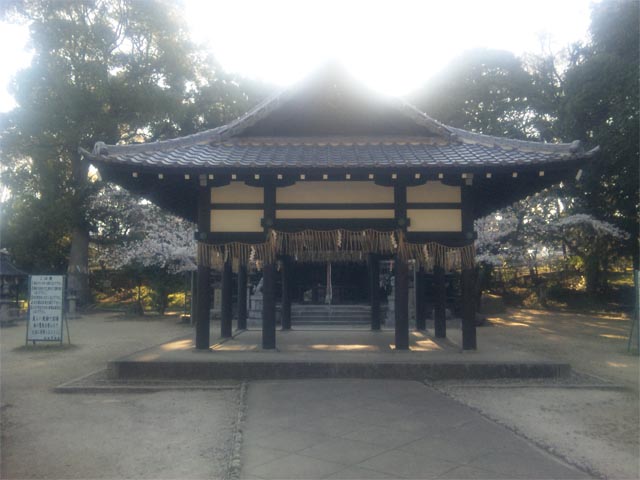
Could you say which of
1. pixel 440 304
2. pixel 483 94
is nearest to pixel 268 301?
pixel 440 304

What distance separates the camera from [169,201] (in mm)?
11211

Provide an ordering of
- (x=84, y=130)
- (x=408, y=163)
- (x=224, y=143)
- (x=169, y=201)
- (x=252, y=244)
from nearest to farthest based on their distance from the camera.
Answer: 1. (x=408, y=163)
2. (x=252, y=244)
3. (x=224, y=143)
4. (x=169, y=201)
5. (x=84, y=130)

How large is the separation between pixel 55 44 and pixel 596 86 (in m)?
26.2

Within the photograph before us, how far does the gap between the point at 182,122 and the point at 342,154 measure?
19688mm

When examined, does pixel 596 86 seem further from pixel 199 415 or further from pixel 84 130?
pixel 84 130

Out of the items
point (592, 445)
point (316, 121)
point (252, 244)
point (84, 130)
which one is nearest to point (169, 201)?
point (252, 244)

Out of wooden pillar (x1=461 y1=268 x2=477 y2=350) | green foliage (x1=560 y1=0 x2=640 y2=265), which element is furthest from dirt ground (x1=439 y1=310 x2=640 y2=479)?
green foliage (x1=560 y1=0 x2=640 y2=265)

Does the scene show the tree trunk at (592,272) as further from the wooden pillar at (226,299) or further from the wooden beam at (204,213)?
the wooden beam at (204,213)

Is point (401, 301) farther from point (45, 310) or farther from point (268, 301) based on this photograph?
point (45, 310)

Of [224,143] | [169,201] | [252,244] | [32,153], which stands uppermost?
[32,153]

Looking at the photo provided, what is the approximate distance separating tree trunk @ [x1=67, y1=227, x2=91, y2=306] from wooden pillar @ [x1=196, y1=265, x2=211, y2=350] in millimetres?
21024

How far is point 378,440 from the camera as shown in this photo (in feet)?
16.6

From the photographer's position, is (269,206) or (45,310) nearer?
(269,206)

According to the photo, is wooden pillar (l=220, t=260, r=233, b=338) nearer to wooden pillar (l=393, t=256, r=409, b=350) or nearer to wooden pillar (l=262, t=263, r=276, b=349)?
wooden pillar (l=262, t=263, r=276, b=349)
